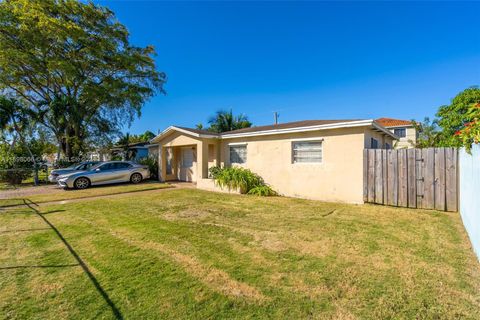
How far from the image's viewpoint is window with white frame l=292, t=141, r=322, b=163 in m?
9.24

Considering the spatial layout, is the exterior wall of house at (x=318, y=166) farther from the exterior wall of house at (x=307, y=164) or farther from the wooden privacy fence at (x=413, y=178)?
the wooden privacy fence at (x=413, y=178)

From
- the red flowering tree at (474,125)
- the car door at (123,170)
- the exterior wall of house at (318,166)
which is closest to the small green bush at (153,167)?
the car door at (123,170)

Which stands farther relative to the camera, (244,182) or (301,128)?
(244,182)

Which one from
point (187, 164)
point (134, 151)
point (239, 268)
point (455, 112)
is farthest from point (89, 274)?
point (455, 112)

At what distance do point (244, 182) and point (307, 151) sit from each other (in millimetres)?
3210

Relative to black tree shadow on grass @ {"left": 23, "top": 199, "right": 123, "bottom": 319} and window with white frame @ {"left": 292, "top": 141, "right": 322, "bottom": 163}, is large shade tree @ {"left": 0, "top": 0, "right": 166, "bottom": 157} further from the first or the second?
window with white frame @ {"left": 292, "top": 141, "right": 322, "bottom": 163}

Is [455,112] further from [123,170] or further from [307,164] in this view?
[123,170]

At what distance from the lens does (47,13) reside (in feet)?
55.5

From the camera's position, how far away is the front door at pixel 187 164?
15102 mm

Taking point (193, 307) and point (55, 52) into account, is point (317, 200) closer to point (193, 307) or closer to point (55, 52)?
point (193, 307)

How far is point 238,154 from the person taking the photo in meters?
12.3

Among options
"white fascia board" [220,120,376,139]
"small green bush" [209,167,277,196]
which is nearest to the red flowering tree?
"white fascia board" [220,120,376,139]

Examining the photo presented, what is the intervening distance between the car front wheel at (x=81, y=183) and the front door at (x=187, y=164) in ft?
18.2

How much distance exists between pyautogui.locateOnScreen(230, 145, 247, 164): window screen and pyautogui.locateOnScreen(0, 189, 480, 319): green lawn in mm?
5953
